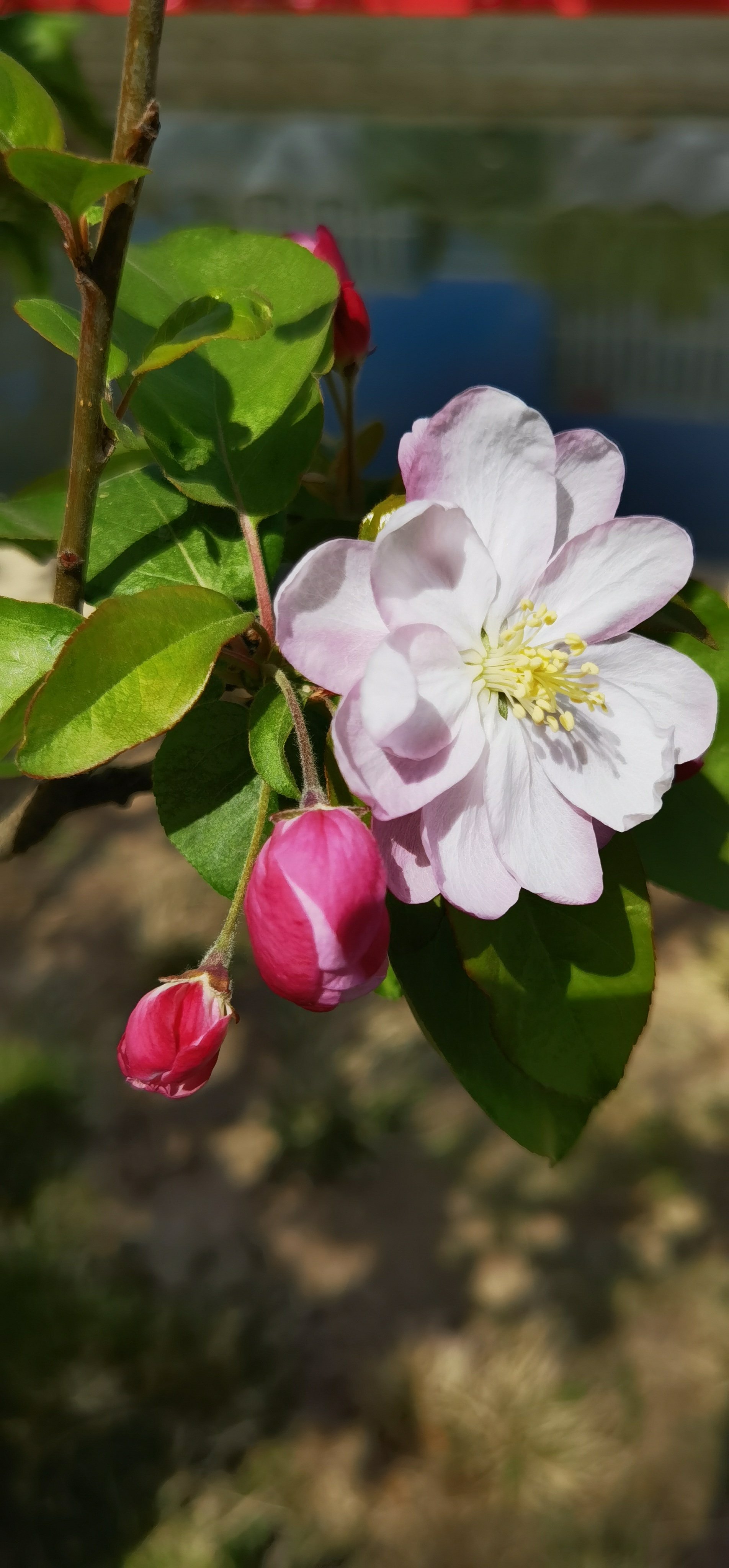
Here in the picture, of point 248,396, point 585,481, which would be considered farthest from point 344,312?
point 585,481

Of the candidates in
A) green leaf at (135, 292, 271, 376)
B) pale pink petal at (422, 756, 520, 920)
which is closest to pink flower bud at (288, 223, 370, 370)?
green leaf at (135, 292, 271, 376)

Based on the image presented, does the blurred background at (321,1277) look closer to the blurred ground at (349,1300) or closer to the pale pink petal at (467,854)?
the blurred ground at (349,1300)

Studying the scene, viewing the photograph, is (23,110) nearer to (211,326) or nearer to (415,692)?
(211,326)

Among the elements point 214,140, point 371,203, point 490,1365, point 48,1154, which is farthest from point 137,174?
point 214,140

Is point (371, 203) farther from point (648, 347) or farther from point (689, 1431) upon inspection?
point (689, 1431)

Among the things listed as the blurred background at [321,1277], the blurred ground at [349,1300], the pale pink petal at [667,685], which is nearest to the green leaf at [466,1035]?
the pale pink petal at [667,685]

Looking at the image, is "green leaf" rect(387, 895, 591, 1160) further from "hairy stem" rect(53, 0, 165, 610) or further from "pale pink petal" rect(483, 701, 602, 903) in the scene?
"hairy stem" rect(53, 0, 165, 610)
